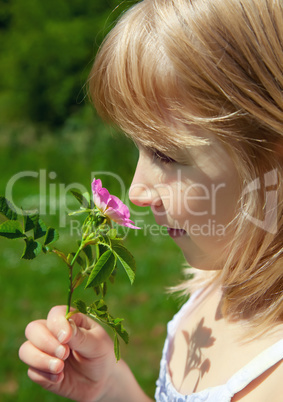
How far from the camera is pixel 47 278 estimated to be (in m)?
3.97

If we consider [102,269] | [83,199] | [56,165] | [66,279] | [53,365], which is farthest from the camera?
[56,165]

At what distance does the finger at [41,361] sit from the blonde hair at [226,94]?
483 mm

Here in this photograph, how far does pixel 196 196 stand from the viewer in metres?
1.27

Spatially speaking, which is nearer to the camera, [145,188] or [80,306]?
[80,306]

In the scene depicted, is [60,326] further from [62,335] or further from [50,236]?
[50,236]

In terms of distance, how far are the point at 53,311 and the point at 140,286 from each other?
245cm

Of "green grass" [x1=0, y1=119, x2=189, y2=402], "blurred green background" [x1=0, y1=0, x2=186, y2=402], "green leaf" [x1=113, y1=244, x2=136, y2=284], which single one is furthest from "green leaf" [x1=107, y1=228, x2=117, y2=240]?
"green grass" [x1=0, y1=119, x2=189, y2=402]

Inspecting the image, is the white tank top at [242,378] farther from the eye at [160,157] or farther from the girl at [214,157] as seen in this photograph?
the eye at [160,157]

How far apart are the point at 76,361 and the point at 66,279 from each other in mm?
2410

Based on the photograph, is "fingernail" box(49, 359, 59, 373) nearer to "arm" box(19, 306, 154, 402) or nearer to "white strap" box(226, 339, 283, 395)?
"arm" box(19, 306, 154, 402)

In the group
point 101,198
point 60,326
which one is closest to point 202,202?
point 101,198

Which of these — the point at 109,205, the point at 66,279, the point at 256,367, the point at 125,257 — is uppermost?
the point at 109,205

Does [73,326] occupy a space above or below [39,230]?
below

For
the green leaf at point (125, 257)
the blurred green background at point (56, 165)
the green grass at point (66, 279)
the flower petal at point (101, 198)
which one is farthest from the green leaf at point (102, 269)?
the green grass at point (66, 279)
